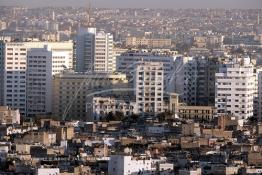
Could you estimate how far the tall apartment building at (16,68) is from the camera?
44.5 meters

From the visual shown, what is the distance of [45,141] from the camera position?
112ft

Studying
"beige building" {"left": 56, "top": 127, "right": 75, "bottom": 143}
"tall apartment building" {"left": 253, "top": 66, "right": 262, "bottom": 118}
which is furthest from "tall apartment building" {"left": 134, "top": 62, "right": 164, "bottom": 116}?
"beige building" {"left": 56, "top": 127, "right": 75, "bottom": 143}

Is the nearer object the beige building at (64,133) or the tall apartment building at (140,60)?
the beige building at (64,133)

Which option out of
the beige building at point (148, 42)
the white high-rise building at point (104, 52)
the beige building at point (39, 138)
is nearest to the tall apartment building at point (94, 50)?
the white high-rise building at point (104, 52)

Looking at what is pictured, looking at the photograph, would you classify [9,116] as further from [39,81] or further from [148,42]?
[148,42]

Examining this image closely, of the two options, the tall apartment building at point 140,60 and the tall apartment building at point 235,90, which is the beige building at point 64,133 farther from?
the tall apartment building at point 140,60

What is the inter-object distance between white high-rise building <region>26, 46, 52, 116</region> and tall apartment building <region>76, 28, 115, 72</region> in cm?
116

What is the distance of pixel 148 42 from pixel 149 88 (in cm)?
1040

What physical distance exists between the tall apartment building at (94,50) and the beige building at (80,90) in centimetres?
290

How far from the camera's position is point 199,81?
44406 millimetres

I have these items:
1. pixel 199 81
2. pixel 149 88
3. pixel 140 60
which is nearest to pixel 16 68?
pixel 140 60

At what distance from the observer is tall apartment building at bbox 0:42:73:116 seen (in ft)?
146

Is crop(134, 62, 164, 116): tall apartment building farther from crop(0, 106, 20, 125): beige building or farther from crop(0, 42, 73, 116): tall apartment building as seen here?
crop(0, 106, 20, 125): beige building

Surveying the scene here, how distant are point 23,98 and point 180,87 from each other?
3.16m
